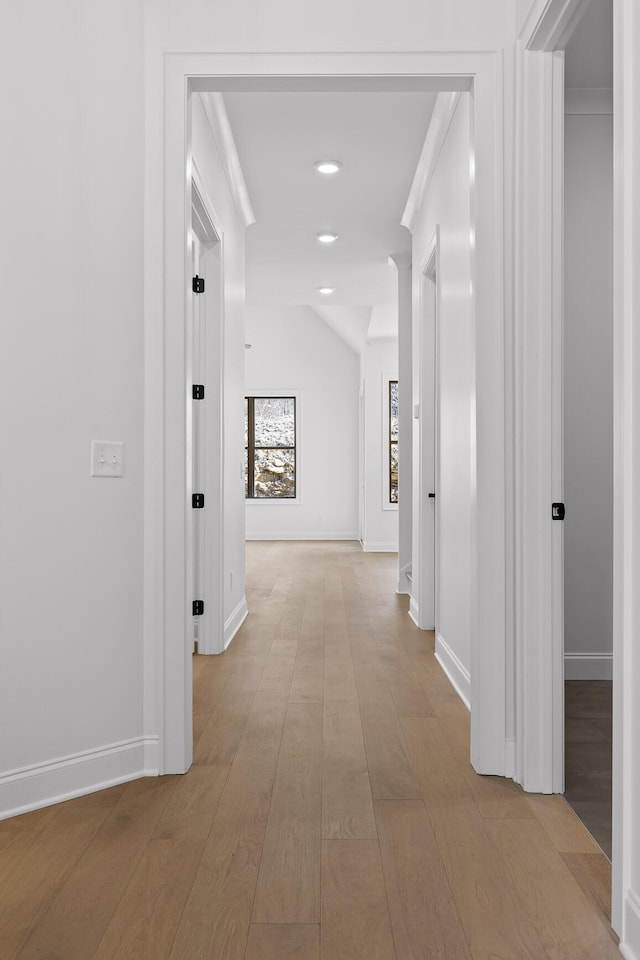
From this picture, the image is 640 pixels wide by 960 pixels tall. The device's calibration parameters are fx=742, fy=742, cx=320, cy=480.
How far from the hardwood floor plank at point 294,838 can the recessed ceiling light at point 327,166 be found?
3.15 metres

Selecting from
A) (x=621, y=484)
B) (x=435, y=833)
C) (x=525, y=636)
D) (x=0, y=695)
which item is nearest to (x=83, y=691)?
(x=0, y=695)

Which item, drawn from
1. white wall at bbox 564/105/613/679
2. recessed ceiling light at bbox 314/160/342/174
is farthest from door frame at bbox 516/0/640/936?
recessed ceiling light at bbox 314/160/342/174

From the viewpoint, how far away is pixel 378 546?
9477 mm

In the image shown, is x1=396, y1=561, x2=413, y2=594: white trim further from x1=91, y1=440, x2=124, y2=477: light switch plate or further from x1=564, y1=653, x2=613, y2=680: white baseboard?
x1=91, y1=440, x2=124, y2=477: light switch plate

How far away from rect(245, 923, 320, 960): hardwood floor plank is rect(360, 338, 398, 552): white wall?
7973mm

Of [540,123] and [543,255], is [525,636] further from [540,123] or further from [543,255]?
[540,123]

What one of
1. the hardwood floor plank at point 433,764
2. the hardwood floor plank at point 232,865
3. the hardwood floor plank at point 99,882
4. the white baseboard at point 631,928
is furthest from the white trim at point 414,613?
the white baseboard at point 631,928

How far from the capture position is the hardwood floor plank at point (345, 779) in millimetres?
1981

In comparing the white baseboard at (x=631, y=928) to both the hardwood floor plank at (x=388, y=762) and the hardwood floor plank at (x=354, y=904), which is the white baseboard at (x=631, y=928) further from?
the hardwood floor plank at (x=388, y=762)

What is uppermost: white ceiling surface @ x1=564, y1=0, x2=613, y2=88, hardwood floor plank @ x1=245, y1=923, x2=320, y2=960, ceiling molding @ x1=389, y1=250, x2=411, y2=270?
white ceiling surface @ x1=564, y1=0, x2=613, y2=88

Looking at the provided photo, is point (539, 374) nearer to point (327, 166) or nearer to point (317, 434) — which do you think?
point (327, 166)

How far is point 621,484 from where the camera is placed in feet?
5.05

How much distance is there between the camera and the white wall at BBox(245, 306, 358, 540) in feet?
36.1

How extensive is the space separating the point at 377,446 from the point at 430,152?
5.89 m
